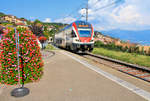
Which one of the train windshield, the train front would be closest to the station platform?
the train front

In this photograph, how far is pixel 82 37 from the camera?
41.0 feet

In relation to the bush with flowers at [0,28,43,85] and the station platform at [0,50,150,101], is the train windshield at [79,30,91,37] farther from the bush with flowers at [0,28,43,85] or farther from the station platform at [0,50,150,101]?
the bush with flowers at [0,28,43,85]

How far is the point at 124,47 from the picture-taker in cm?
1427

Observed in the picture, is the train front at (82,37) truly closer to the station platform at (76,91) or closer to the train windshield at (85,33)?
the train windshield at (85,33)

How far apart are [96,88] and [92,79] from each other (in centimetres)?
92

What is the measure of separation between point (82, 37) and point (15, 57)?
892 cm

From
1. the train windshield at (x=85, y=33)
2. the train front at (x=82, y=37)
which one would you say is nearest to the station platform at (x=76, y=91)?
the train front at (x=82, y=37)

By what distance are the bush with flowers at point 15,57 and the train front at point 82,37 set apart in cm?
815

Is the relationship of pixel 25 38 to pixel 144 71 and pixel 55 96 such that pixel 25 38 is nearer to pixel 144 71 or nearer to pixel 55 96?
pixel 55 96

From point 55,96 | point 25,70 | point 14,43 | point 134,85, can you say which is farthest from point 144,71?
point 14,43

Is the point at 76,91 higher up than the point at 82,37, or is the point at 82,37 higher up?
the point at 82,37

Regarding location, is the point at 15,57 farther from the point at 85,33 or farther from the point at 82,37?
the point at 85,33

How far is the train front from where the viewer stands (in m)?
12.4

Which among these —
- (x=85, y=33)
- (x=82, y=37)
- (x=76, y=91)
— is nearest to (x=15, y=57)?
(x=76, y=91)
